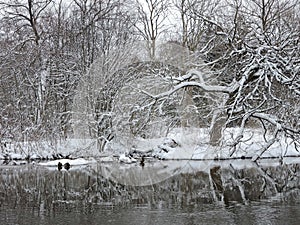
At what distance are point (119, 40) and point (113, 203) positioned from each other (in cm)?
2059

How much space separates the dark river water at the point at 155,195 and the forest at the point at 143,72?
11.0 ft

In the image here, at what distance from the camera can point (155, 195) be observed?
12.3 m

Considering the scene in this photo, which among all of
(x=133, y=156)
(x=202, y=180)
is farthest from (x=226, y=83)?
(x=202, y=180)

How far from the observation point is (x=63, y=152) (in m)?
26.4

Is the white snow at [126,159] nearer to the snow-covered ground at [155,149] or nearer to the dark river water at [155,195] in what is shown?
the snow-covered ground at [155,149]

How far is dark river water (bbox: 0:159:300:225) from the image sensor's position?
29.7ft

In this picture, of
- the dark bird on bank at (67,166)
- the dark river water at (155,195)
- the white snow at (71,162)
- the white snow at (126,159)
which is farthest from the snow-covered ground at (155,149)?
the dark river water at (155,195)

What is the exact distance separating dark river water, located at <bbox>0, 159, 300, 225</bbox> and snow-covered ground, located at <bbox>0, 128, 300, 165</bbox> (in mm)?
3862

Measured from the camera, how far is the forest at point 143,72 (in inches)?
813

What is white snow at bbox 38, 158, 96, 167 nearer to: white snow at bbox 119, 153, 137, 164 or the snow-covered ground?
the snow-covered ground

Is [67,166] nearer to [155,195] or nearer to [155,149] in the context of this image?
[155,149]

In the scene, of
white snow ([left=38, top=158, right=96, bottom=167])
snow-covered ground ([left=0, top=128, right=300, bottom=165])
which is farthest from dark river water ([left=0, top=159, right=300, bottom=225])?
snow-covered ground ([left=0, top=128, right=300, bottom=165])

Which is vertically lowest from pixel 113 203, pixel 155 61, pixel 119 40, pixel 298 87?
pixel 113 203

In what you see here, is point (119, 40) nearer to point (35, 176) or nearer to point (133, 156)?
point (133, 156)
